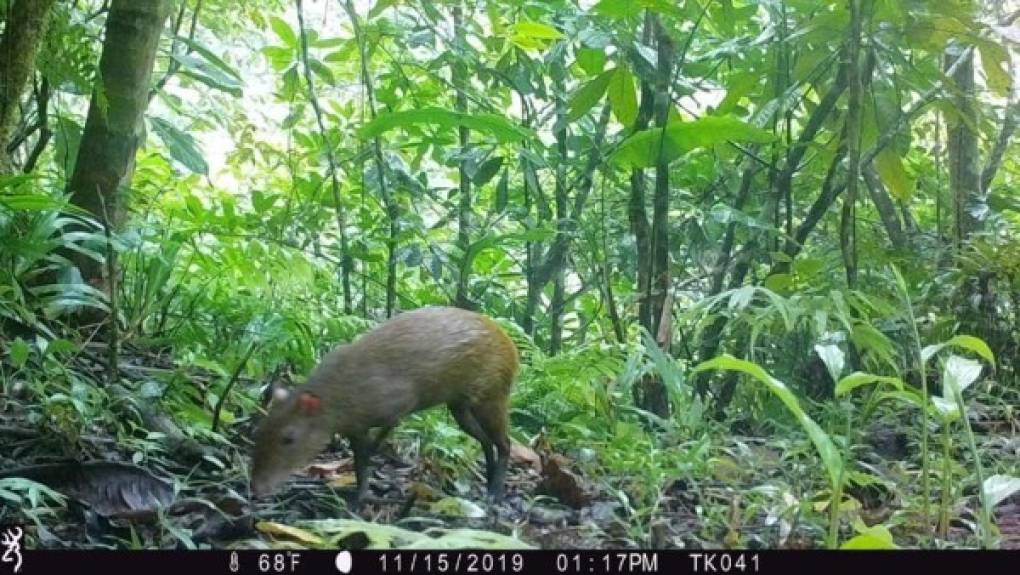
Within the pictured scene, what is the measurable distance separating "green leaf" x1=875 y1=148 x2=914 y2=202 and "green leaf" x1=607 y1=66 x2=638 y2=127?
0.67 metres

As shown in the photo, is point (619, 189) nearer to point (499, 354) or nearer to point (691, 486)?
point (499, 354)

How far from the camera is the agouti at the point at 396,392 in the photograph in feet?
6.75

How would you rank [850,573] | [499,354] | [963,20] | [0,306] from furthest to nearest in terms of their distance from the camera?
[963,20]
[499,354]
[0,306]
[850,573]

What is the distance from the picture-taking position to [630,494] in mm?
2023

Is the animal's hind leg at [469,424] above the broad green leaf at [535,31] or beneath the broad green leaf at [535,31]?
beneath

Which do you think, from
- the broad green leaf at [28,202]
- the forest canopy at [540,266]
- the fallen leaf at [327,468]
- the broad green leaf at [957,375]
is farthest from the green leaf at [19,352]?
the broad green leaf at [957,375]

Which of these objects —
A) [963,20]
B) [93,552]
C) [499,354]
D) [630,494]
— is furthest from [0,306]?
[963,20]

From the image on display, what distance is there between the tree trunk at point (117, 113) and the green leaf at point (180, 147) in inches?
14.4

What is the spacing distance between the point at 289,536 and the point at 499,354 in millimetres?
785

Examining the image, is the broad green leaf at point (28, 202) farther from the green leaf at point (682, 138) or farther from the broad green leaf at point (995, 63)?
the broad green leaf at point (995, 63)

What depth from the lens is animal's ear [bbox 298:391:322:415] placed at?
2.08m

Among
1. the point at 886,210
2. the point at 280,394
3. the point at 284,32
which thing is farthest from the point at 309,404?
the point at 886,210

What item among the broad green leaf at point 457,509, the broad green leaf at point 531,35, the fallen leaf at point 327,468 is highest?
the broad green leaf at point 531,35

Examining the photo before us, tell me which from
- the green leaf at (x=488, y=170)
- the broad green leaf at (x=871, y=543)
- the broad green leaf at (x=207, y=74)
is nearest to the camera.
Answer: the broad green leaf at (x=871, y=543)
